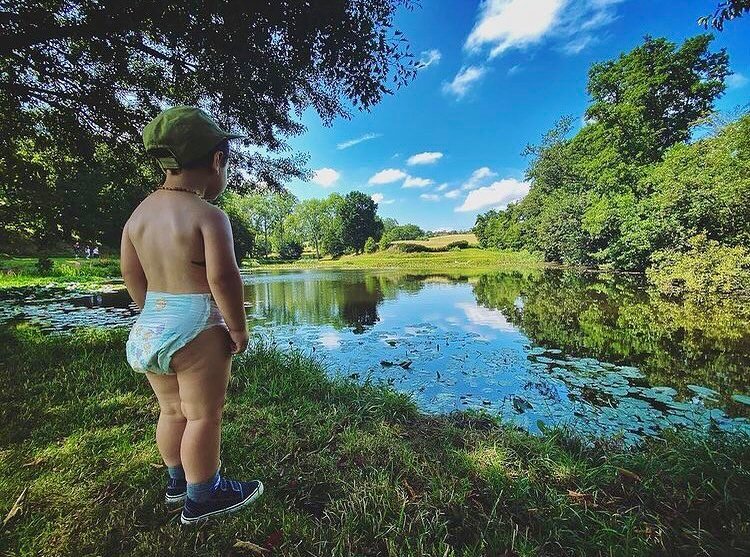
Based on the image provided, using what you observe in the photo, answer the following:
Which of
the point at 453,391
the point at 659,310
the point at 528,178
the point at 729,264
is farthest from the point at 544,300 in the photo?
the point at 528,178

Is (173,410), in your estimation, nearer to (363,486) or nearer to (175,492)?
(175,492)

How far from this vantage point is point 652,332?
7.50 meters

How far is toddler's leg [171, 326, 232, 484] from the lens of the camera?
5.06 ft

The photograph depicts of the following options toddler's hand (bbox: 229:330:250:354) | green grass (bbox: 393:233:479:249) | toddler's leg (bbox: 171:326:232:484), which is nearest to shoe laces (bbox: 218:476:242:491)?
toddler's leg (bbox: 171:326:232:484)

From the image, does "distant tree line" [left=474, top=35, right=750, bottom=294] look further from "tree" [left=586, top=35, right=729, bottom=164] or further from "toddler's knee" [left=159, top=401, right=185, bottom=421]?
"toddler's knee" [left=159, top=401, right=185, bottom=421]

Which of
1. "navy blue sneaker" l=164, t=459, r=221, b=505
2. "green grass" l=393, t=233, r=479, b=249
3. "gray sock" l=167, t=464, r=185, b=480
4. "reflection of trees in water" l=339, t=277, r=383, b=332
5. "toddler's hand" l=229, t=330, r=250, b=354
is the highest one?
"green grass" l=393, t=233, r=479, b=249

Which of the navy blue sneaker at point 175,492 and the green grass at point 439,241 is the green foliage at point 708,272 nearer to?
the navy blue sneaker at point 175,492

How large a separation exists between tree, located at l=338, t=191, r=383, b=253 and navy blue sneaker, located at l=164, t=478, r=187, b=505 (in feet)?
219

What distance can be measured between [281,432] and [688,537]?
8.62ft

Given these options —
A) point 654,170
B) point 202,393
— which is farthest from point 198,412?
point 654,170

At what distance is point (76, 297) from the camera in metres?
13.1

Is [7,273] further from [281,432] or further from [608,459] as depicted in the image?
[608,459]

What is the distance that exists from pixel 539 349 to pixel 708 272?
35.8 feet

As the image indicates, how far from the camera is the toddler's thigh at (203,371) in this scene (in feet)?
5.03
